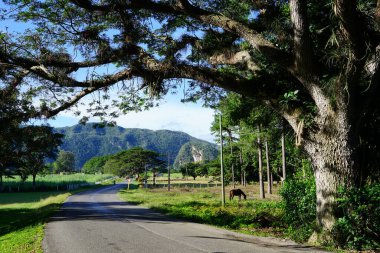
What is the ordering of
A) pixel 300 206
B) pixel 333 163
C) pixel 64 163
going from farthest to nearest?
pixel 64 163, pixel 300 206, pixel 333 163

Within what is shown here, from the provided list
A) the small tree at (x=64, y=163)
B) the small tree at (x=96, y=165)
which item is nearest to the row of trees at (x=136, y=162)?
the small tree at (x=96, y=165)

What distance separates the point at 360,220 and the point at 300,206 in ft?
7.46

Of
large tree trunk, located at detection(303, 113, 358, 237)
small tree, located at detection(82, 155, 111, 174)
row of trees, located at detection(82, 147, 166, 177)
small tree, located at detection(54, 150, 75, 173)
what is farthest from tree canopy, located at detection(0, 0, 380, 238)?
small tree, located at detection(54, 150, 75, 173)

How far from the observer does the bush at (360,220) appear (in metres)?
8.57

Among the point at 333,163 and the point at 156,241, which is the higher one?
the point at 333,163

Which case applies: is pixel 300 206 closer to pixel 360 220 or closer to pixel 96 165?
pixel 360 220

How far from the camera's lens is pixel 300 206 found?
10.8 m

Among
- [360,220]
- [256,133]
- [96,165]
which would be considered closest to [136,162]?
[256,133]

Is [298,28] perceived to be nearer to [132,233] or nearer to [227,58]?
[227,58]

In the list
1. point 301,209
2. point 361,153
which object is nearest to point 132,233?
point 301,209

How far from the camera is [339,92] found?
29.4 feet

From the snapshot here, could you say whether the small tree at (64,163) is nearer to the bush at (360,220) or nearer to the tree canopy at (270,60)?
the tree canopy at (270,60)

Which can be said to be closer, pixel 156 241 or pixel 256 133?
pixel 156 241

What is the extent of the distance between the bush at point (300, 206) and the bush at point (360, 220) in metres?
1.11
